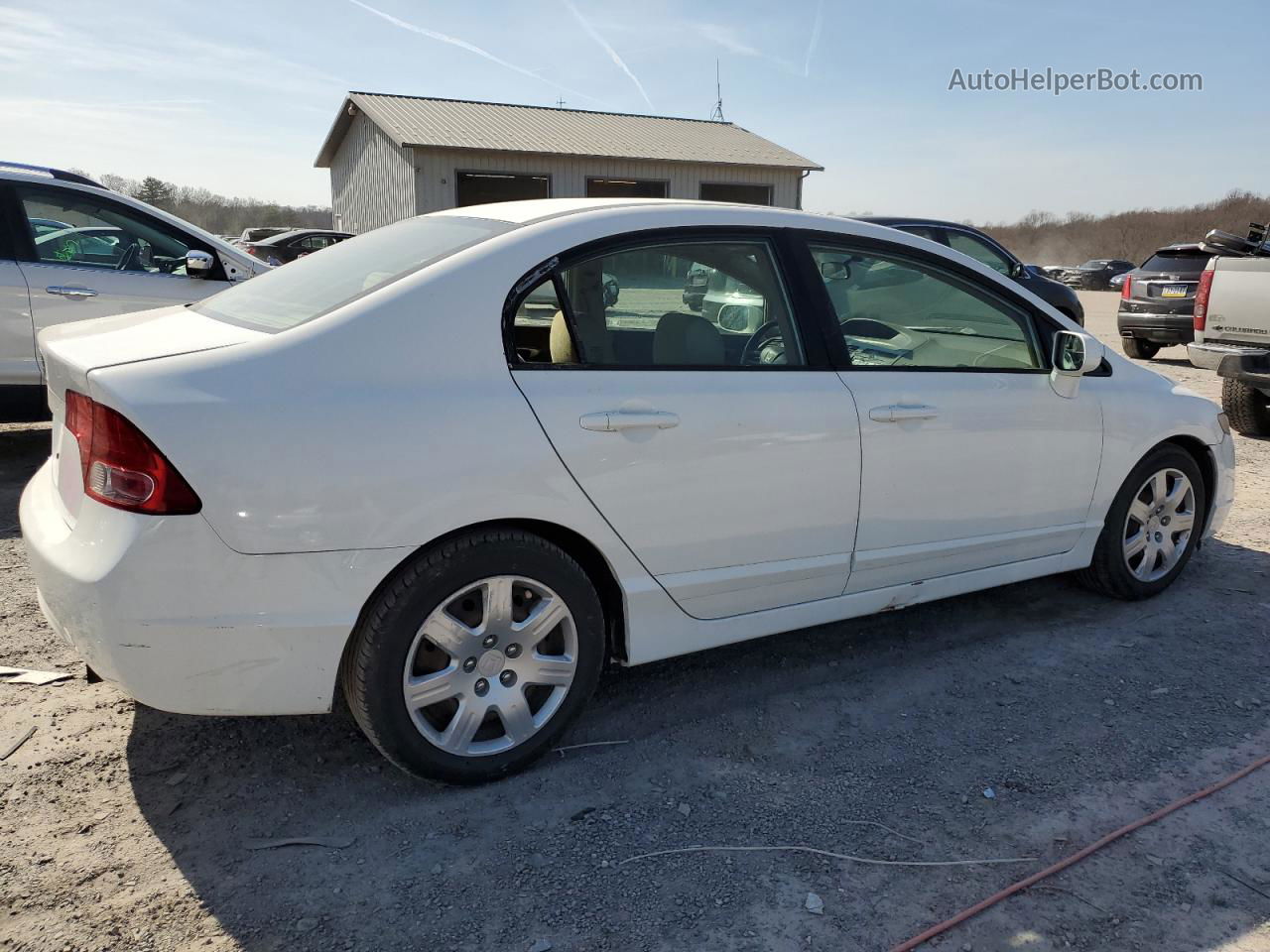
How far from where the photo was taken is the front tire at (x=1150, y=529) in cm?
423

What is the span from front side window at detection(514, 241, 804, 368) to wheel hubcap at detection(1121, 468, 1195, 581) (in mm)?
2029

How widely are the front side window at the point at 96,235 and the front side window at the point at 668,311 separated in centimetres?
461

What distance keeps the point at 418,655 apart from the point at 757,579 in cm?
112

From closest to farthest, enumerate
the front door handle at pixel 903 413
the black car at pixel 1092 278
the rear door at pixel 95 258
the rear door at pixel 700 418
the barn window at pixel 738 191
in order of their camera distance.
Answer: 1. the rear door at pixel 700 418
2. the front door handle at pixel 903 413
3. the rear door at pixel 95 258
4. the barn window at pixel 738 191
5. the black car at pixel 1092 278

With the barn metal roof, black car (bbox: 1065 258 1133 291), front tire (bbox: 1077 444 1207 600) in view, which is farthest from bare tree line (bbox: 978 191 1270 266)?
front tire (bbox: 1077 444 1207 600)

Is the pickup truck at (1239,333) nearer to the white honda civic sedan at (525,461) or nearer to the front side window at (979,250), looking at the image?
the front side window at (979,250)

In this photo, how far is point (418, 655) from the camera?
2.73m

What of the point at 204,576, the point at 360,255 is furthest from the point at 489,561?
the point at 360,255

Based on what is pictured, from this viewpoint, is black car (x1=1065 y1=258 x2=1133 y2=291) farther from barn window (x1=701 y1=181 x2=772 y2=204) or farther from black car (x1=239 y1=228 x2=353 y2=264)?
black car (x1=239 y1=228 x2=353 y2=264)

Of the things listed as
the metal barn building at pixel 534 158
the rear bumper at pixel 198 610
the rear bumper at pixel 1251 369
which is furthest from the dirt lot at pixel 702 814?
the metal barn building at pixel 534 158

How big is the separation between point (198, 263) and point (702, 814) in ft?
16.3

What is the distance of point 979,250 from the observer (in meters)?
11.1

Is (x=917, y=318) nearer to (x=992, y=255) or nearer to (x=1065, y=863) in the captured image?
(x=1065, y=863)

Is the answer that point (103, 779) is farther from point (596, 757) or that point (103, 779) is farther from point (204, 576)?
point (596, 757)
